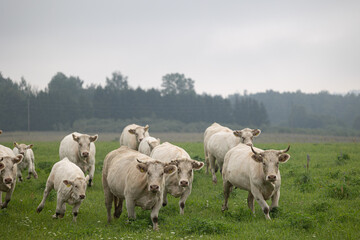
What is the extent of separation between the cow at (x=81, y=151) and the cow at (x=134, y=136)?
10.8ft

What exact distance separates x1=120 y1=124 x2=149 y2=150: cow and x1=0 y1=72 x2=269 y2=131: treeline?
4887 centimetres

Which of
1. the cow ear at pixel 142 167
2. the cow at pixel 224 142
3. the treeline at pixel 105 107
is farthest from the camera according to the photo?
the treeline at pixel 105 107

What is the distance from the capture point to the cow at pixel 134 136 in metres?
20.2

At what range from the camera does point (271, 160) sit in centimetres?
1008

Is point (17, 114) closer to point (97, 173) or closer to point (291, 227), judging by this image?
point (97, 173)

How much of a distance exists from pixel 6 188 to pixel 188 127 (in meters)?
64.9

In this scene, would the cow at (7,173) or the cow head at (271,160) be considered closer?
the cow head at (271,160)

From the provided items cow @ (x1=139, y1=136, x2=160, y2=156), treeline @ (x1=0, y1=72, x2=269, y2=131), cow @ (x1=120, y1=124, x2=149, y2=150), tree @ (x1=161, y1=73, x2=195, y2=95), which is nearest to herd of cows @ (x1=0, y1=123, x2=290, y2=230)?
cow @ (x1=139, y1=136, x2=160, y2=156)

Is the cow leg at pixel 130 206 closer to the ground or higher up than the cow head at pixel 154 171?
closer to the ground

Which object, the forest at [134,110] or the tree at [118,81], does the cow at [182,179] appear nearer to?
the forest at [134,110]

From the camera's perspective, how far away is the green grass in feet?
29.3

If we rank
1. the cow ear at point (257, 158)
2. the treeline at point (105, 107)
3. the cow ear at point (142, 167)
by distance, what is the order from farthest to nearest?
the treeline at point (105, 107) < the cow ear at point (257, 158) < the cow ear at point (142, 167)

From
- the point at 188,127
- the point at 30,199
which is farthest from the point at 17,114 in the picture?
the point at 30,199

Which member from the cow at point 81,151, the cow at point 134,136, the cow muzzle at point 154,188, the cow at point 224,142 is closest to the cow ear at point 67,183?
the cow muzzle at point 154,188
